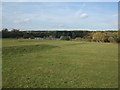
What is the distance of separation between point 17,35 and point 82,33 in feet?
97.5

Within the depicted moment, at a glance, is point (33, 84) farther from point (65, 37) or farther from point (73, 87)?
point (65, 37)

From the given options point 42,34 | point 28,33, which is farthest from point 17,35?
point 42,34

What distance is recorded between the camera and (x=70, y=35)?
6812 centimetres

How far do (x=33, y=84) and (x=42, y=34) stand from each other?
5727cm

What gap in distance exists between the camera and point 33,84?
6.02m

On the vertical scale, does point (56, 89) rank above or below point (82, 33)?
below

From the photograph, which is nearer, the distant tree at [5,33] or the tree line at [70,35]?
the distant tree at [5,33]

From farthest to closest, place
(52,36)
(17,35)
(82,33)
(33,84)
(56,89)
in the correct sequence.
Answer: (82,33) < (52,36) < (17,35) < (33,84) < (56,89)

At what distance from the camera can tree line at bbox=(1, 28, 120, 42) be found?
5430cm

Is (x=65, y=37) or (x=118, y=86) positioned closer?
(x=118, y=86)

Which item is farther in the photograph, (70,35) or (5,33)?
(70,35)

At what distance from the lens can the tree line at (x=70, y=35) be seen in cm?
5430

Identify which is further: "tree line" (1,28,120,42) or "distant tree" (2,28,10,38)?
"tree line" (1,28,120,42)

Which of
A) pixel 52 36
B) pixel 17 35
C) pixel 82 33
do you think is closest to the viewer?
pixel 17 35
